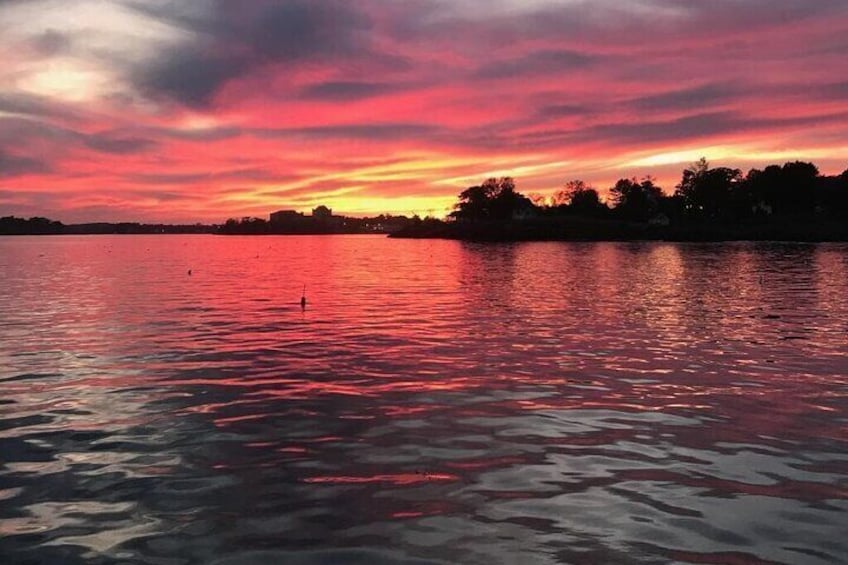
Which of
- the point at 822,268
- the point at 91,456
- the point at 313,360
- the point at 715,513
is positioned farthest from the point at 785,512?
the point at 822,268

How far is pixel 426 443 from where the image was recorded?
570 inches

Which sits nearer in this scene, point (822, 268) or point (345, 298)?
point (345, 298)

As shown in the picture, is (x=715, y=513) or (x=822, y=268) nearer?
(x=715, y=513)

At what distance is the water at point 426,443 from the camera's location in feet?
32.2

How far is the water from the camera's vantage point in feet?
32.2

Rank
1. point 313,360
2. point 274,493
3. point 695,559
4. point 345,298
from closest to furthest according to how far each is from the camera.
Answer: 1. point 695,559
2. point 274,493
3. point 313,360
4. point 345,298

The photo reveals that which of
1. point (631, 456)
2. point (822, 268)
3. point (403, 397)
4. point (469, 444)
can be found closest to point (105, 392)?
point (403, 397)

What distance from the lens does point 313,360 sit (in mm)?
24562

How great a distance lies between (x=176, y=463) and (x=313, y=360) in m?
11.5

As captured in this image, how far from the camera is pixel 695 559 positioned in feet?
29.8

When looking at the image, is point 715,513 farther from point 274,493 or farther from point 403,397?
point 403,397

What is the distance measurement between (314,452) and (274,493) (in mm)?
2316

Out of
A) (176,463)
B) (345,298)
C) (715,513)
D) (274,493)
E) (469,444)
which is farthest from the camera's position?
(345,298)

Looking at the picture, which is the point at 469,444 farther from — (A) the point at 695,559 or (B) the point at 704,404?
(B) the point at 704,404
